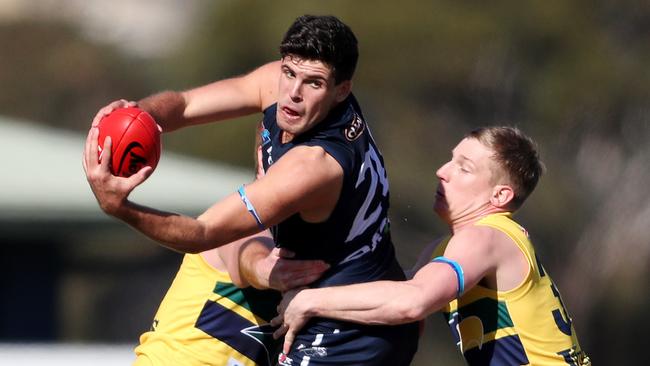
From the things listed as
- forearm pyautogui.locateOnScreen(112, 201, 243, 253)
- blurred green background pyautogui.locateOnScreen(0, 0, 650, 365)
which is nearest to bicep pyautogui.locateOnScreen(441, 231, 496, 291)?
forearm pyautogui.locateOnScreen(112, 201, 243, 253)

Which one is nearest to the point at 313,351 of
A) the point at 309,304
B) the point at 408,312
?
the point at 309,304

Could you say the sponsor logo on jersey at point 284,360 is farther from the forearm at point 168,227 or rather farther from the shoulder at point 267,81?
the shoulder at point 267,81

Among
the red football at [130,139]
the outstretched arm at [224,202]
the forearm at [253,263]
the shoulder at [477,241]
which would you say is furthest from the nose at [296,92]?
the shoulder at [477,241]

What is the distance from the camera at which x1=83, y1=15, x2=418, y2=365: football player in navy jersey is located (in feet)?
16.9

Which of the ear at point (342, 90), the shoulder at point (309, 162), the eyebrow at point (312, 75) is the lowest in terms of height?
the shoulder at point (309, 162)

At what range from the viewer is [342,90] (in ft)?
18.1

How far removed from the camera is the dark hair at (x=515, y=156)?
5.73 m

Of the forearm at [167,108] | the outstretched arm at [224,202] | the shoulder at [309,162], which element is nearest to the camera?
the outstretched arm at [224,202]

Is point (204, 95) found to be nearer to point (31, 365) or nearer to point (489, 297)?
point (489, 297)

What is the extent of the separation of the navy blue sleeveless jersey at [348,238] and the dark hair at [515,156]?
0.50 metres

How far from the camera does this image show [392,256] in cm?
580

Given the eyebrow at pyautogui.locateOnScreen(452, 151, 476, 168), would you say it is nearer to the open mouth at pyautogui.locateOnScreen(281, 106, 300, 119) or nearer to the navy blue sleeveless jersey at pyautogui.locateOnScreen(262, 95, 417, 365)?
the navy blue sleeveless jersey at pyautogui.locateOnScreen(262, 95, 417, 365)

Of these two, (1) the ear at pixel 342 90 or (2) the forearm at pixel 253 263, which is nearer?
(1) the ear at pixel 342 90

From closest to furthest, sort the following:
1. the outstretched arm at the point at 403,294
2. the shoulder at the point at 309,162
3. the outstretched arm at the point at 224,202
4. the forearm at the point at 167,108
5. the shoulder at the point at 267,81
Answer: the outstretched arm at the point at 224,202 → the shoulder at the point at 309,162 → the outstretched arm at the point at 403,294 → the forearm at the point at 167,108 → the shoulder at the point at 267,81
